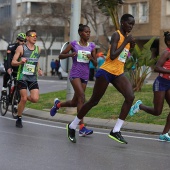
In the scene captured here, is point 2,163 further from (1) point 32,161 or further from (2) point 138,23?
(2) point 138,23

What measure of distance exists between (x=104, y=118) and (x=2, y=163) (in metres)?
6.04

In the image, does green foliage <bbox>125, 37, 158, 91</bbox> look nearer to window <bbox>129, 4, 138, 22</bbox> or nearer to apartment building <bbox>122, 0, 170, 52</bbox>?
apartment building <bbox>122, 0, 170, 52</bbox>

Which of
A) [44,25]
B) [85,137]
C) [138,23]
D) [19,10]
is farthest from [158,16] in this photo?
[85,137]

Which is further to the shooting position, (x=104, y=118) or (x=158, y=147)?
(x=104, y=118)

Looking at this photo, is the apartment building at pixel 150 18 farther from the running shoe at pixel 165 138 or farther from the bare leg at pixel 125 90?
the bare leg at pixel 125 90

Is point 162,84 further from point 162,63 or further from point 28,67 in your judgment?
point 28,67

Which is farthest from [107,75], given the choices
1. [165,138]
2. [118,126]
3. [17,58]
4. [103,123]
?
[103,123]

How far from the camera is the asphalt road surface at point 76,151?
773 cm

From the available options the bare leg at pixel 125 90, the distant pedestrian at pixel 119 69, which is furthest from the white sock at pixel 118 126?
the bare leg at pixel 125 90

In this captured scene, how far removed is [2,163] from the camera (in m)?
7.76

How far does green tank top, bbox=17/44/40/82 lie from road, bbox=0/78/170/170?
106 cm

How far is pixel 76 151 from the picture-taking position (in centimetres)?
890

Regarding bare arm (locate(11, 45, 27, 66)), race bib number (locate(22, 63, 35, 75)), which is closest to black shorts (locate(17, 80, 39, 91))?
race bib number (locate(22, 63, 35, 75))

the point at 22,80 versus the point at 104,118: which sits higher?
the point at 22,80
